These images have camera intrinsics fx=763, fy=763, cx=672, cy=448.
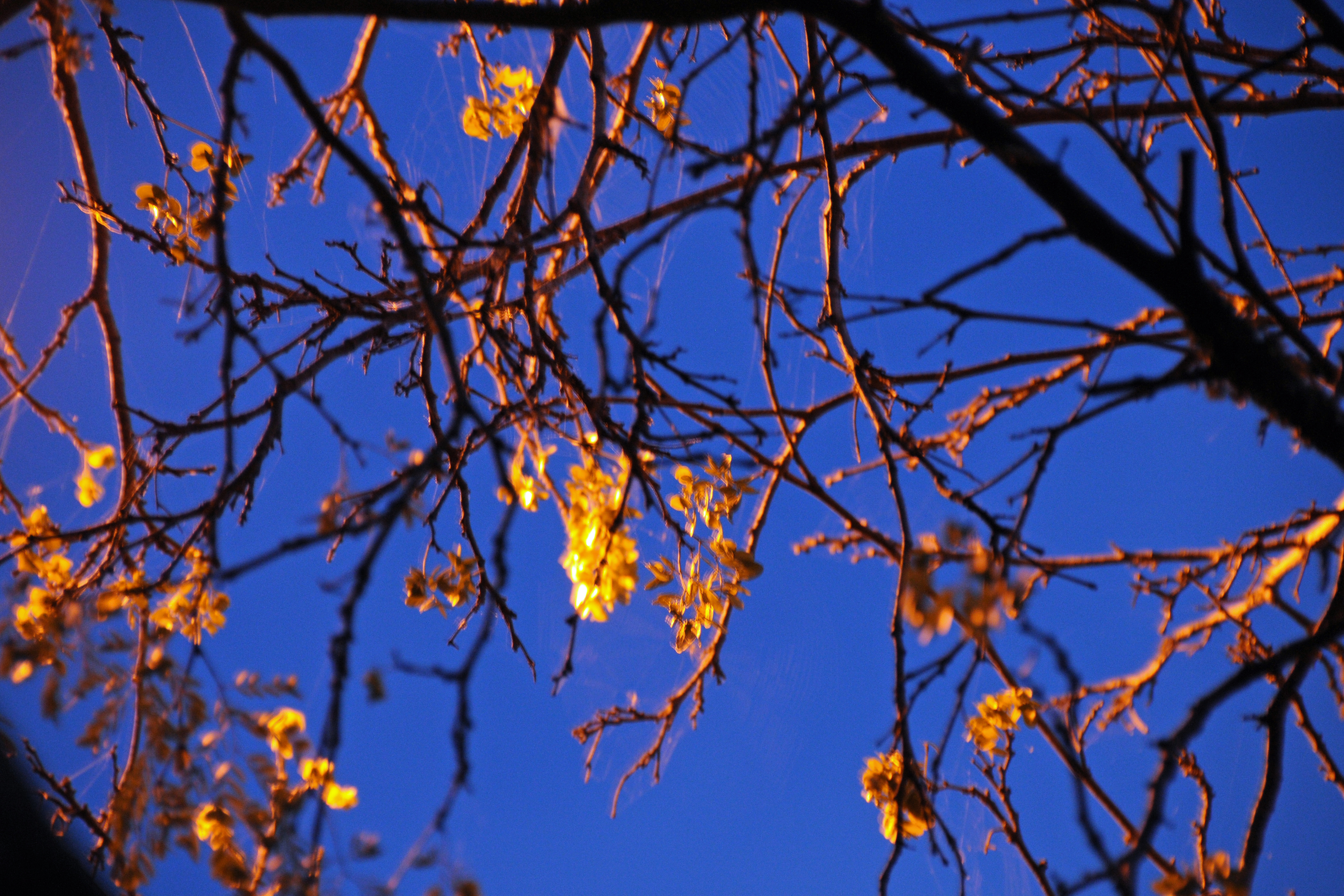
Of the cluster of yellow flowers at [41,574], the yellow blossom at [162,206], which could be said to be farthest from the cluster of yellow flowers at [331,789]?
the yellow blossom at [162,206]

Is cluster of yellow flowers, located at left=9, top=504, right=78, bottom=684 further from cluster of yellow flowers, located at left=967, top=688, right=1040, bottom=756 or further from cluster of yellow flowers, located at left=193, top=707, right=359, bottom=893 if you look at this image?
cluster of yellow flowers, located at left=967, top=688, right=1040, bottom=756

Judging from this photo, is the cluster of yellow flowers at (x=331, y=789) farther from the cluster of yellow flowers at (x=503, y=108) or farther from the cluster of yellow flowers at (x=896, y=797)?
the cluster of yellow flowers at (x=503, y=108)

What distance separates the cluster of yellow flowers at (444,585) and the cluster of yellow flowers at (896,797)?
0.67m

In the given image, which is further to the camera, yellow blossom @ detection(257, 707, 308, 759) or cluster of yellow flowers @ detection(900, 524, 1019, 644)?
yellow blossom @ detection(257, 707, 308, 759)

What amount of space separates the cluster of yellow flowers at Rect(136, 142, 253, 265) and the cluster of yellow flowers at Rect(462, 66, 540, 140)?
1.25 ft

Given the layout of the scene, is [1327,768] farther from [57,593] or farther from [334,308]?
[57,593]

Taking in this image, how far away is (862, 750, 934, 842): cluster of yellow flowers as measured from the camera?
1.02 metres

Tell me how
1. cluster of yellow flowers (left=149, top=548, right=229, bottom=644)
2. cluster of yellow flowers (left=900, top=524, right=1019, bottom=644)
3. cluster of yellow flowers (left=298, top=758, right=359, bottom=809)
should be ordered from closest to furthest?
cluster of yellow flowers (left=900, top=524, right=1019, bottom=644) < cluster of yellow flowers (left=298, top=758, right=359, bottom=809) < cluster of yellow flowers (left=149, top=548, right=229, bottom=644)

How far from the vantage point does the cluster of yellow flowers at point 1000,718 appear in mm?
1239

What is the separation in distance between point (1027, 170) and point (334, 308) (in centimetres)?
98

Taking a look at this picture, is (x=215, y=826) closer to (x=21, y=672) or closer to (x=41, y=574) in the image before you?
(x=21, y=672)

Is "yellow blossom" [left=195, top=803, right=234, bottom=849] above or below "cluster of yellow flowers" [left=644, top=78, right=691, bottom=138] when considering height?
below

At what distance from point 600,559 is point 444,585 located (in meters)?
0.30

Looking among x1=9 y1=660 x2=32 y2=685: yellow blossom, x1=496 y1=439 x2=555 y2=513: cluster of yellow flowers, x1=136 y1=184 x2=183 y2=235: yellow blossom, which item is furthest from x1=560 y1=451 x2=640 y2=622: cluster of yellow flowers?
x1=136 y1=184 x2=183 y2=235: yellow blossom
